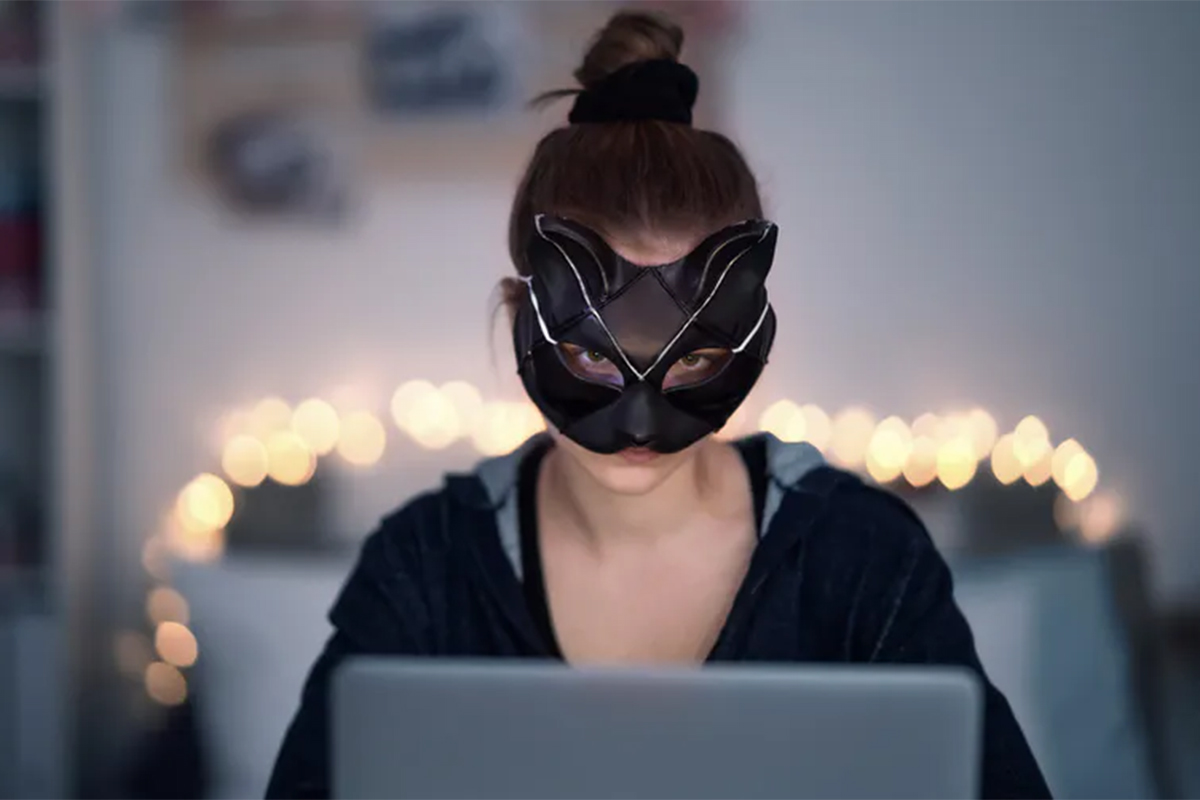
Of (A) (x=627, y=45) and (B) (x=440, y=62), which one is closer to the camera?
(A) (x=627, y=45)

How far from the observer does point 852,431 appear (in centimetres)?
209

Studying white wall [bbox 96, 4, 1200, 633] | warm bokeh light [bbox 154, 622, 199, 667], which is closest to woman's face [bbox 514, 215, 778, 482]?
white wall [bbox 96, 4, 1200, 633]

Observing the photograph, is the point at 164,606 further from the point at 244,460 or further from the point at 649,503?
the point at 649,503

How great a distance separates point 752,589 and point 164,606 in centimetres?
139

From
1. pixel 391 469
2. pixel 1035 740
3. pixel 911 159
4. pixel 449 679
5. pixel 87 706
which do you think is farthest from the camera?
pixel 87 706

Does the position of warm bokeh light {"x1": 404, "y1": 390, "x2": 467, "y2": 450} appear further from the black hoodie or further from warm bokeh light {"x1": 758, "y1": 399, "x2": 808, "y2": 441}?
the black hoodie

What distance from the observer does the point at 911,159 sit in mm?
2080

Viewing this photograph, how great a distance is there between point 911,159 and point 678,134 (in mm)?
976

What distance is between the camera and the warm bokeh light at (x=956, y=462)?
1.98 meters

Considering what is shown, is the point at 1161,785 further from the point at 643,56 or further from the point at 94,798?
the point at 94,798

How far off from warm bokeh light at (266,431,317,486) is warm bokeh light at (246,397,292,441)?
3cm

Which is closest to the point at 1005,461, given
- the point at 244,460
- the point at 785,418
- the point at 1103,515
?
the point at 1103,515

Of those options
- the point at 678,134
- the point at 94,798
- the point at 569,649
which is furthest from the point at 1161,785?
the point at 94,798

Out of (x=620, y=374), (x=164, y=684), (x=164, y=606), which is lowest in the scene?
(x=164, y=684)
